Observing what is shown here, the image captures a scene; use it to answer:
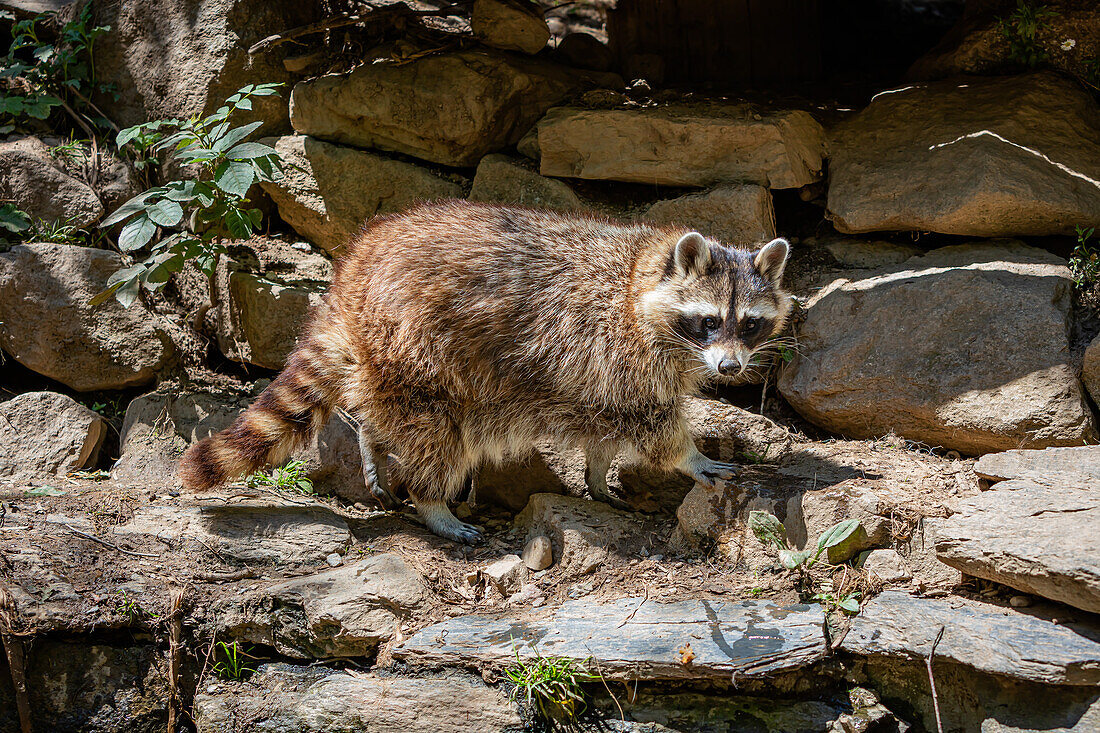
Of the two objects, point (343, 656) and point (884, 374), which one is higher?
point (884, 374)

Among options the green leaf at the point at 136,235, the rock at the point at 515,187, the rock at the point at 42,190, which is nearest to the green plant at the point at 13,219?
the rock at the point at 42,190

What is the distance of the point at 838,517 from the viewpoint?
311 cm

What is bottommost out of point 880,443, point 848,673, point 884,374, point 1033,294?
point 848,673

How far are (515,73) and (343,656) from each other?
2859mm

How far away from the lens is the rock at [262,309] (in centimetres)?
434

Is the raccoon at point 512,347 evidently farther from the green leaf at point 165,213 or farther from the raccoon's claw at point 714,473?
the green leaf at point 165,213

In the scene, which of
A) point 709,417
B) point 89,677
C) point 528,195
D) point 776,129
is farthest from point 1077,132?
point 89,677

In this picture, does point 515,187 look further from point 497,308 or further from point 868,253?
point 868,253

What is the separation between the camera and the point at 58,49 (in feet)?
15.4

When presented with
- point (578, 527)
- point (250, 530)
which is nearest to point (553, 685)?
point (578, 527)

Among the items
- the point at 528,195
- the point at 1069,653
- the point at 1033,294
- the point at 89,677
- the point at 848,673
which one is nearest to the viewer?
the point at 1069,653

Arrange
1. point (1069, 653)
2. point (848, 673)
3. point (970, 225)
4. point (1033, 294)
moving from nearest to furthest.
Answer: point (1069, 653) → point (848, 673) → point (1033, 294) → point (970, 225)

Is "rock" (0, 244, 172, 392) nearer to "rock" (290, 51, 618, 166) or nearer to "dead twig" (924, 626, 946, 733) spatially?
"rock" (290, 51, 618, 166)

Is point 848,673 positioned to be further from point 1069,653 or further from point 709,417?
point 709,417
